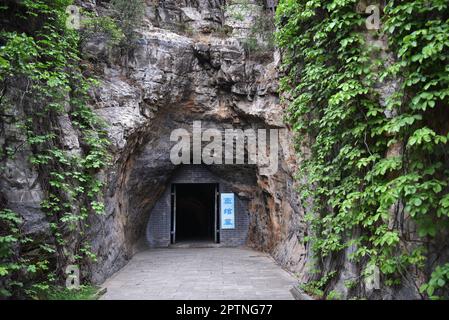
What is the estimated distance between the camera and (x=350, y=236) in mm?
4777

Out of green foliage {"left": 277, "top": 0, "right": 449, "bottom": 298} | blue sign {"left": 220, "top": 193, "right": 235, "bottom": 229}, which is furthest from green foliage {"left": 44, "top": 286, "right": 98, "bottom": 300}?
blue sign {"left": 220, "top": 193, "right": 235, "bottom": 229}

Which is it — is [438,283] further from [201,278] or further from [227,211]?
[227,211]

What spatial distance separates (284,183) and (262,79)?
2.97 metres

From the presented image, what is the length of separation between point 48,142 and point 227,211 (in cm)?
758

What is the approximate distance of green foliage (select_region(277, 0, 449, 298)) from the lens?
3.66 metres

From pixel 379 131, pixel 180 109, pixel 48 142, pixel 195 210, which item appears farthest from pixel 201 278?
pixel 195 210

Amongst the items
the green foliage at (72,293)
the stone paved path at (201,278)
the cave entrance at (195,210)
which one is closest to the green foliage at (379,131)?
the stone paved path at (201,278)

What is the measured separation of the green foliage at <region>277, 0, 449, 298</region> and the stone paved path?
157 cm

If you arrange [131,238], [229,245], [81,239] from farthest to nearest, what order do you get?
[229,245] < [131,238] < [81,239]

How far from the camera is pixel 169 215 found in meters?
12.5

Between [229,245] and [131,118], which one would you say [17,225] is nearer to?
[131,118]

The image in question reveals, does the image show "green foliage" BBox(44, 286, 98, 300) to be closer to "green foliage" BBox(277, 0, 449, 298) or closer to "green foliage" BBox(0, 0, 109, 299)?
"green foliage" BBox(0, 0, 109, 299)

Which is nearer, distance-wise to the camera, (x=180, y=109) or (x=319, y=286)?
(x=319, y=286)
